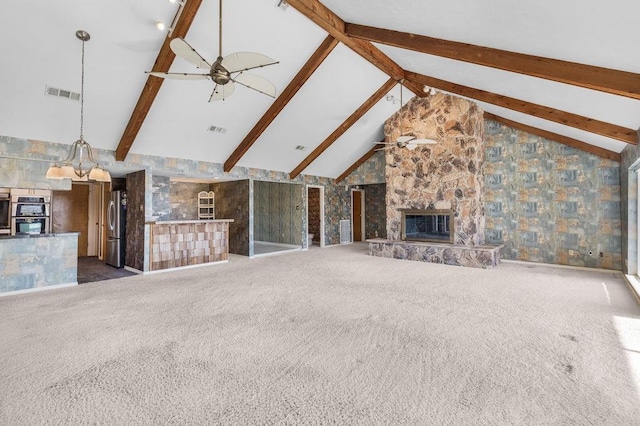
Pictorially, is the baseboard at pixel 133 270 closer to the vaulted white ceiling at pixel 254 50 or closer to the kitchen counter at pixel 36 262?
the kitchen counter at pixel 36 262

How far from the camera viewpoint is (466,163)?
7.19 m

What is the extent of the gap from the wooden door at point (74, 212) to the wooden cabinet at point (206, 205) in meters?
3.13

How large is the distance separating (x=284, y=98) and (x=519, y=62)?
4022 mm

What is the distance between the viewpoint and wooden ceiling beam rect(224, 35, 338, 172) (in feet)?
17.4

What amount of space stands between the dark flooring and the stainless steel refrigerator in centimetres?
24

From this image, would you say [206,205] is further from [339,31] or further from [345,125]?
[339,31]

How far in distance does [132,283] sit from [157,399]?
410 centimetres

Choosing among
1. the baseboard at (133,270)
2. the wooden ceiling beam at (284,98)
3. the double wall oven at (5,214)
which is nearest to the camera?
the wooden ceiling beam at (284,98)

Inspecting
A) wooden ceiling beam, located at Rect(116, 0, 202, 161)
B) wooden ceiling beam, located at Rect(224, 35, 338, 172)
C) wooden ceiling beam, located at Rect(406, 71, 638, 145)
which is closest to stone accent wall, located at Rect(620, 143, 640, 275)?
wooden ceiling beam, located at Rect(406, 71, 638, 145)

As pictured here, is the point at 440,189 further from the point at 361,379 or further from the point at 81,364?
the point at 81,364

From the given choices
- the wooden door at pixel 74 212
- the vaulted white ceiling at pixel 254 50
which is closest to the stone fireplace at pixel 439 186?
the vaulted white ceiling at pixel 254 50

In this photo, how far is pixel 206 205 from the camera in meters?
10.5

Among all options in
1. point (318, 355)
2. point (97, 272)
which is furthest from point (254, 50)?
point (97, 272)

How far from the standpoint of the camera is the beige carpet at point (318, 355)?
197cm
